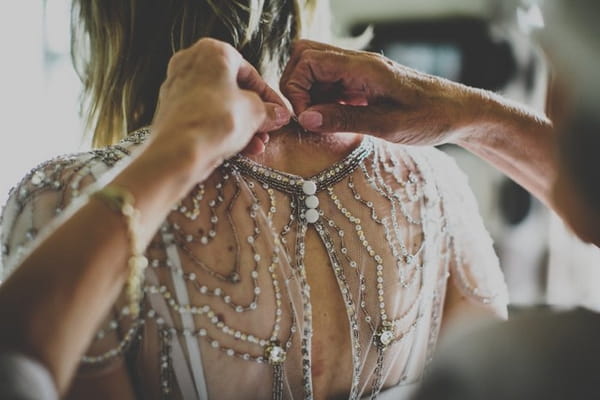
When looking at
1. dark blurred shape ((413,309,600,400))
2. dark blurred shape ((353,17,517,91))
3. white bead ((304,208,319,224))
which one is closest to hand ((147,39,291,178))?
white bead ((304,208,319,224))

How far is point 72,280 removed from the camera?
1.74 feet

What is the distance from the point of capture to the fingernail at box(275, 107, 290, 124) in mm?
801

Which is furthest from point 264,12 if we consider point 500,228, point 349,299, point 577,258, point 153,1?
point 500,228

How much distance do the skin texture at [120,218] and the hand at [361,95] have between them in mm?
97

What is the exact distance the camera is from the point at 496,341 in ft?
1.95

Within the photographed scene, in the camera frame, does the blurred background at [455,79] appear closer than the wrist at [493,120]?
No

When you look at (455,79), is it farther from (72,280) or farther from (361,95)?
(72,280)

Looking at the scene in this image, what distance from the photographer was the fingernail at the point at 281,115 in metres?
0.80

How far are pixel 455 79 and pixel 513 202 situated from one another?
0.70 m

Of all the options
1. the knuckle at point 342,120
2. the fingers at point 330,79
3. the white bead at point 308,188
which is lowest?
the white bead at point 308,188

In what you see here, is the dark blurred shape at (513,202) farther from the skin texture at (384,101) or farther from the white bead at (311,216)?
the white bead at (311,216)

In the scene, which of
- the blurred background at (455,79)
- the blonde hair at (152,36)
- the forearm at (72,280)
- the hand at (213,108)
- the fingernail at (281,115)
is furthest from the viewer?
the blurred background at (455,79)

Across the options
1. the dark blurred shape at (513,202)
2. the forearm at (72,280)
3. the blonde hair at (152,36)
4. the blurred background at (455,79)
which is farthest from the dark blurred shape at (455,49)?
the forearm at (72,280)

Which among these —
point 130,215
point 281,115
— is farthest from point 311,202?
point 130,215
